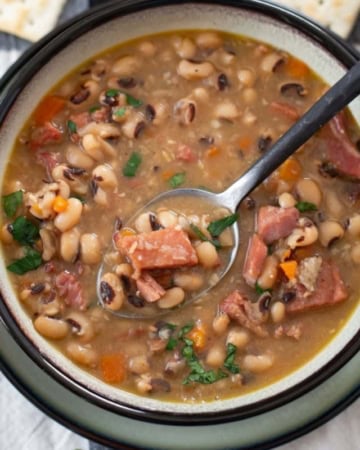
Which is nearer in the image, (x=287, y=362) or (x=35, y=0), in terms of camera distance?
(x=287, y=362)

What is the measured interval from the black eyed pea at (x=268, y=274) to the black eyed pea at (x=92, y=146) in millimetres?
725

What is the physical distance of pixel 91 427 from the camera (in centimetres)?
288

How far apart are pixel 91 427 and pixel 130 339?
33cm

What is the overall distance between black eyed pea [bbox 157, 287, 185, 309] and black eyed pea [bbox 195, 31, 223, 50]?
97cm

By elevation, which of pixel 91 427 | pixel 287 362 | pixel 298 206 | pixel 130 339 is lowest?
pixel 91 427

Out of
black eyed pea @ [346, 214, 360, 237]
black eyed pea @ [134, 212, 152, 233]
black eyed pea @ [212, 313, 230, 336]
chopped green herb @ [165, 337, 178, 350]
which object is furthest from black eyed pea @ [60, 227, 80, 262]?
black eyed pea @ [346, 214, 360, 237]

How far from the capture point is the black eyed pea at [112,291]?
2.88m

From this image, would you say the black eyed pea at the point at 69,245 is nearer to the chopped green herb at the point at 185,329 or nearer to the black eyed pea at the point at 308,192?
the chopped green herb at the point at 185,329

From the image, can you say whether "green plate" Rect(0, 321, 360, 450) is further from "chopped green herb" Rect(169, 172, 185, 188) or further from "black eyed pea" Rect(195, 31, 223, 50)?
"black eyed pea" Rect(195, 31, 223, 50)

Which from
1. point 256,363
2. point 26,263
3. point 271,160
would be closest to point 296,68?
point 271,160

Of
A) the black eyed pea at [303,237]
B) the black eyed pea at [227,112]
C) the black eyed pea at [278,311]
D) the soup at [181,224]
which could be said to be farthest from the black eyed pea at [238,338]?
the black eyed pea at [227,112]

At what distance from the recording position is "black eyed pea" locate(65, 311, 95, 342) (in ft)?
9.55

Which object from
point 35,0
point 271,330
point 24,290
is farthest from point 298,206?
point 35,0

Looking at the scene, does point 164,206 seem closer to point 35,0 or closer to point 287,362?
point 287,362
